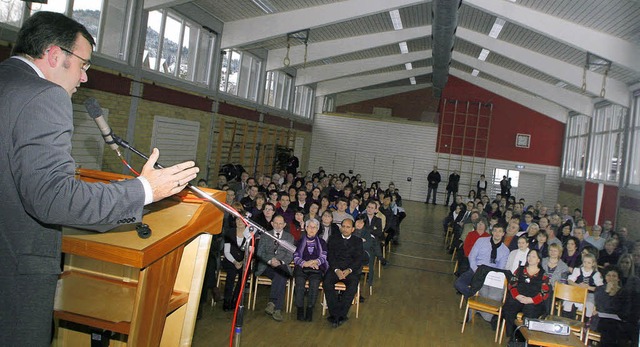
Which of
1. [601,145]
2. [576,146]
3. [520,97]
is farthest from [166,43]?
[520,97]

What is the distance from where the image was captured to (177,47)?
11.4m

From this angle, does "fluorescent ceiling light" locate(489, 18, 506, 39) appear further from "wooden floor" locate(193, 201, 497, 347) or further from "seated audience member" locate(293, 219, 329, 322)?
"seated audience member" locate(293, 219, 329, 322)

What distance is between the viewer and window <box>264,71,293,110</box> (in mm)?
18062

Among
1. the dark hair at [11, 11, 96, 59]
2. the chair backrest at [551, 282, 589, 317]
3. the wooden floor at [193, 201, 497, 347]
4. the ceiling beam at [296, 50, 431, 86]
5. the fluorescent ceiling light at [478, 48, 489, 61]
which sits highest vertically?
the fluorescent ceiling light at [478, 48, 489, 61]

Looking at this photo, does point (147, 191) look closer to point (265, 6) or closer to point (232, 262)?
point (232, 262)

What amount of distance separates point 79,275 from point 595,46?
1195cm

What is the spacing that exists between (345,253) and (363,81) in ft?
55.9

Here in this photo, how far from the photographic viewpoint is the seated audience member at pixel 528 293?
6.09m

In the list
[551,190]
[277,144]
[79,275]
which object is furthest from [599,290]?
[551,190]

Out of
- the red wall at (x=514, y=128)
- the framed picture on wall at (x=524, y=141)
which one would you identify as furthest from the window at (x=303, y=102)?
the framed picture on wall at (x=524, y=141)

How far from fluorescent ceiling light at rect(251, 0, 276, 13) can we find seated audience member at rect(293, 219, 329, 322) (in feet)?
22.9

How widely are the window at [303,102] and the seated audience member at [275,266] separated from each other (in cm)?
1537

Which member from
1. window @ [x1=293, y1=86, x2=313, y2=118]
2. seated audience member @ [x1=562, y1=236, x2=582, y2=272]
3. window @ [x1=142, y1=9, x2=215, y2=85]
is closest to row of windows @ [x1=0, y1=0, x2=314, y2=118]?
window @ [x1=142, y1=9, x2=215, y2=85]

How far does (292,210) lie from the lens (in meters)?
8.86
